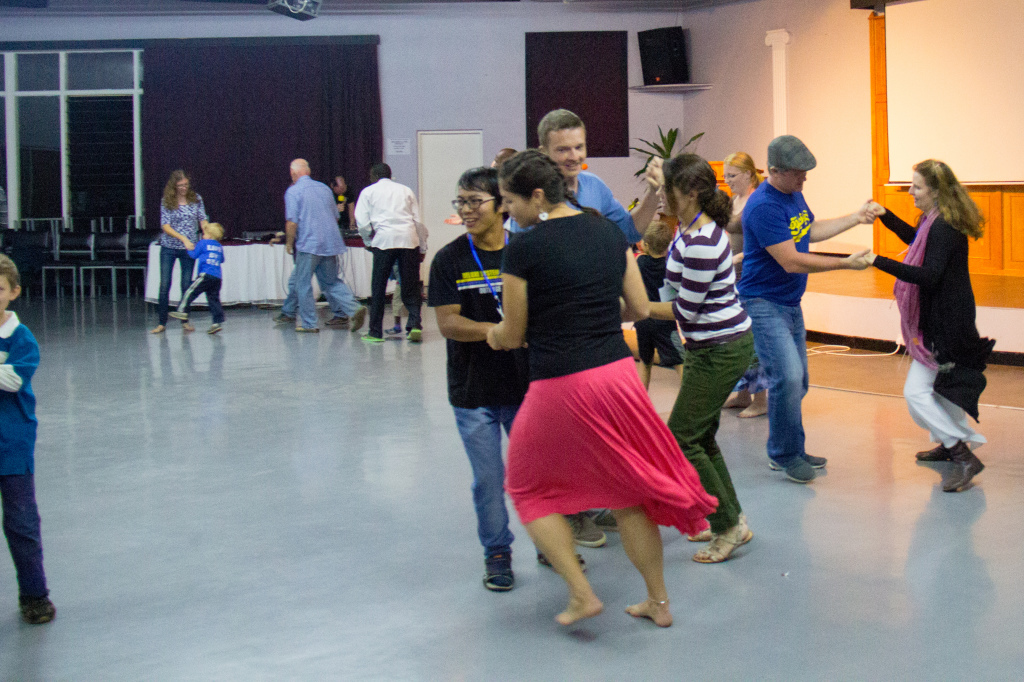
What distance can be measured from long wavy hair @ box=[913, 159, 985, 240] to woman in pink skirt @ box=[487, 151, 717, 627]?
1.82 m

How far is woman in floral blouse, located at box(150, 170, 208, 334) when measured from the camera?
349 inches

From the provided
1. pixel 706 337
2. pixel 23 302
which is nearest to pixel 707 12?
pixel 23 302

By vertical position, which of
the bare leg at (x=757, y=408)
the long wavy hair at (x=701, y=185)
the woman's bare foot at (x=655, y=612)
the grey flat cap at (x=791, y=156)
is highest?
the grey flat cap at (x=791, y=156)

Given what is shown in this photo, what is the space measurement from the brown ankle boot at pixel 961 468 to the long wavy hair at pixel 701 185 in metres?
1.59

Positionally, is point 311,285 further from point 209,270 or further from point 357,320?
point 209,270

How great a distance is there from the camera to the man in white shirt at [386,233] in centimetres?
841

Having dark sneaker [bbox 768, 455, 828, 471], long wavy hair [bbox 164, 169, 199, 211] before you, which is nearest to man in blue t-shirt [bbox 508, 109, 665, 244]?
dark sneaker [bbox 768, 455, 828, 471]

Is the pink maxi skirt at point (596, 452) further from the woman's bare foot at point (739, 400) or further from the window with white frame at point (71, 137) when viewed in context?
the window with white frame at point (71, 137)

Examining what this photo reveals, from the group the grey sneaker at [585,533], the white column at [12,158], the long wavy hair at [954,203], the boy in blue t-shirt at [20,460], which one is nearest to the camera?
the boy in blue t-shirt at [20,460]

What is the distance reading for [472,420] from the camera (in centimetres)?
297

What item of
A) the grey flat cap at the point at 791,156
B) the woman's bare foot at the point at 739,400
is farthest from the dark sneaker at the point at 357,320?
the grey flat cap at the point at 791,156

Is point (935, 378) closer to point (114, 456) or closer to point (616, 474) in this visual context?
point (616, 474)

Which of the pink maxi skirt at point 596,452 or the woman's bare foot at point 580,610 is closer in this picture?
the pink maxi skirt at point 596,452

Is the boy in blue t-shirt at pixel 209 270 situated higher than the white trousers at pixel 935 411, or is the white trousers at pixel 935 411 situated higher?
the boy in blue t-shirt at pixel 209 270
